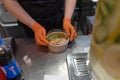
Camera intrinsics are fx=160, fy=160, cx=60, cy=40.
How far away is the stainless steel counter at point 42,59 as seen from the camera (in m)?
0.87

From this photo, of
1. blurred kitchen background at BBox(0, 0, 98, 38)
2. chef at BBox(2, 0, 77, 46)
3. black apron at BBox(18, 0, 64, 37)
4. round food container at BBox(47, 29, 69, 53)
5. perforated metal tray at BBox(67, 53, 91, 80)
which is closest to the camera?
perforated metal tray at BBox(67, 53, 91, 80)

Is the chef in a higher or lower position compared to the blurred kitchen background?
higher

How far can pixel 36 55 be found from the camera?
998 mm

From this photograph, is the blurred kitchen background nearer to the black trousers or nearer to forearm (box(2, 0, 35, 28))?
the black trousers

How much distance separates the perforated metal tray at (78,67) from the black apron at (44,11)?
563mm

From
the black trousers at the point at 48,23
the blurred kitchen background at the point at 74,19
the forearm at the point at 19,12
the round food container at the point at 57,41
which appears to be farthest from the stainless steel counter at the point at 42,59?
the blurred kitchen background at the point at 74,19

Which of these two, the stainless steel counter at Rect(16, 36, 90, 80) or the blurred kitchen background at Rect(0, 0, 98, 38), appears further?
the blurred kitchen background at Rect(0, 0, 98, 38)

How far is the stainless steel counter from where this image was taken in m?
0.87


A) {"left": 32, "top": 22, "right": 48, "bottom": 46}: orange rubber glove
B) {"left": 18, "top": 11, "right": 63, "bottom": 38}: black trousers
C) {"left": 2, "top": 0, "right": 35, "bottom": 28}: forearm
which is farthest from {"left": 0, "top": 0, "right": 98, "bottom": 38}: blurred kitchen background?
{"left": 32, "top": 22, "right": 48, "bottom": 46}: orange rubber glove

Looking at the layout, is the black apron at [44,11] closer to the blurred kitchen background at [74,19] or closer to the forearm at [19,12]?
the forearm at [19,12]

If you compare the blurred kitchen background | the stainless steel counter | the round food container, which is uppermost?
the round food container

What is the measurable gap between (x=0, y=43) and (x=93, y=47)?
46cm

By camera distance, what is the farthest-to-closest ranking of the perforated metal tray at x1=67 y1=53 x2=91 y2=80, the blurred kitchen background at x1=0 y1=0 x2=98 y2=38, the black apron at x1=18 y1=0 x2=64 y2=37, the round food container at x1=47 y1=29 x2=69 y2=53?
the blurred kitchen background at x1=0 y1=0 x2=98 y2=38, the black apron at x1=18 y1=0 x2=64 y2=37, the round food container at x1=47 y1=29 x2=69 y2=53, the perforated metal tray at x1=67 y1=53 x2=91 y2=80

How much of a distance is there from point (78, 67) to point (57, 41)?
228 mm
